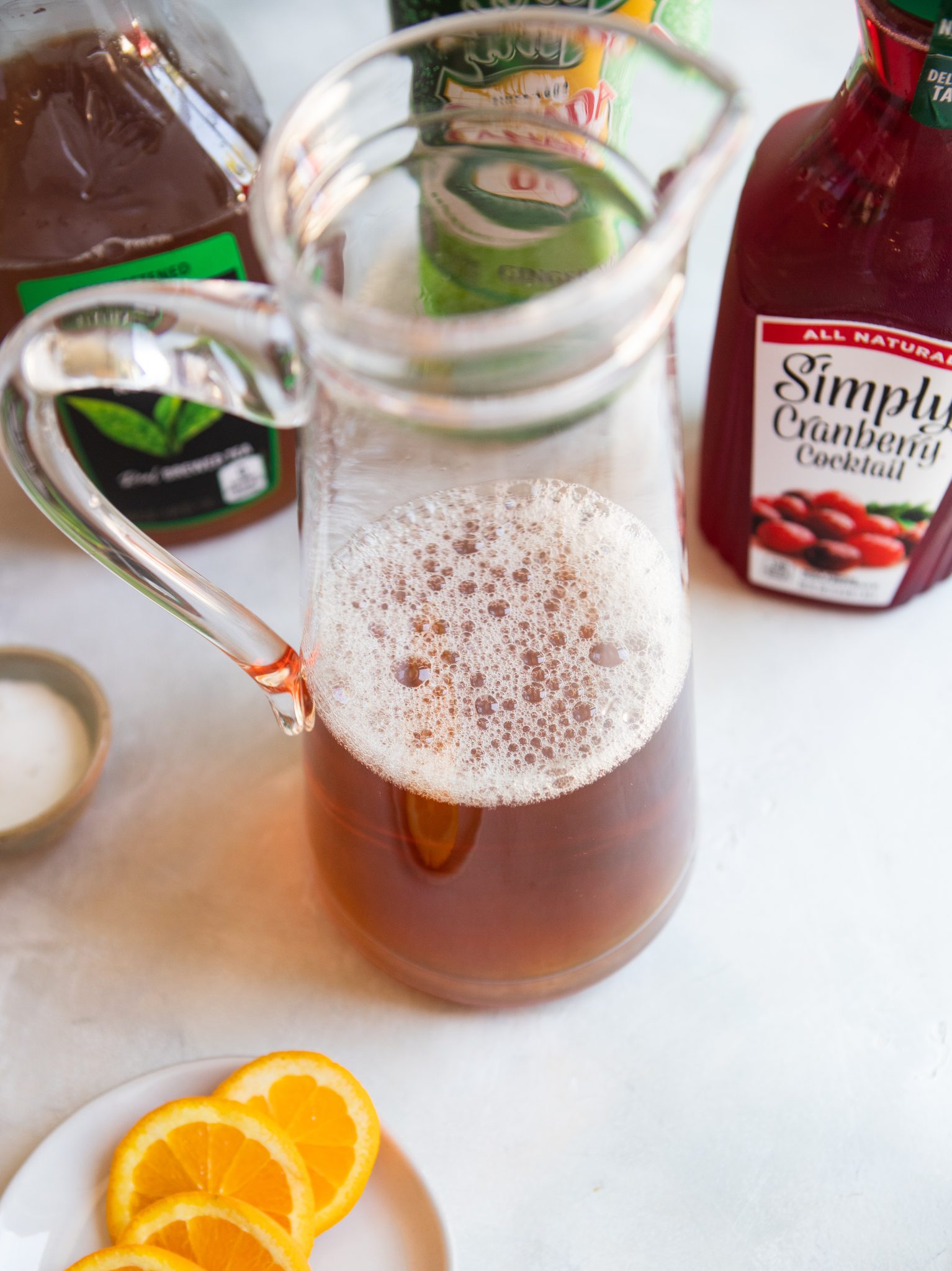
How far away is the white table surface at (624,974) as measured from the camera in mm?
627

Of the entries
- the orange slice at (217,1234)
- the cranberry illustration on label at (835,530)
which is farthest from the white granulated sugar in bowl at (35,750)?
the cranberry illustration on label at (835,530)

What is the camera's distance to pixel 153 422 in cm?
76

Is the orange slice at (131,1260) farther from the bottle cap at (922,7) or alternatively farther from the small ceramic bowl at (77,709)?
the bottle cap at (922,7)

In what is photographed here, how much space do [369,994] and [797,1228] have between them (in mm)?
252

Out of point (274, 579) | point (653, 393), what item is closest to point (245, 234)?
point (274, 579)

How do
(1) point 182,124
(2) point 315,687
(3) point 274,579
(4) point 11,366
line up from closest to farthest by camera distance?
(4) point 11,366, (2) point 315,687, (1) point 182,124, (3) point 274,579

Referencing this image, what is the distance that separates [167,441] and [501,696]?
1.19 feet

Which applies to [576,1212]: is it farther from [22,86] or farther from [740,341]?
[22,86]

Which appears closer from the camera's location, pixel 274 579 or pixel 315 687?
pixel 315 687

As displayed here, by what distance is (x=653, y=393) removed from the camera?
466 mm

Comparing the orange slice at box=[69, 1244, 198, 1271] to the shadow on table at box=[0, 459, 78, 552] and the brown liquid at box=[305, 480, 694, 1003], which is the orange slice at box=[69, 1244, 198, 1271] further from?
the shadow on table at box=[0, 459, 78, 552]

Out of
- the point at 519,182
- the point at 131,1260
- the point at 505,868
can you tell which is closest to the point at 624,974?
the point at 505,868

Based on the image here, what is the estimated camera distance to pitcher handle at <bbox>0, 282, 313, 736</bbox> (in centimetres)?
41

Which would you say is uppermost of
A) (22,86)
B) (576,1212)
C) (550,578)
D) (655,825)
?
(22,86)
